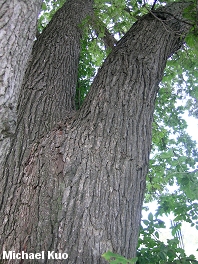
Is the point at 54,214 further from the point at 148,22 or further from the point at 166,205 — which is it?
the point at 148,22

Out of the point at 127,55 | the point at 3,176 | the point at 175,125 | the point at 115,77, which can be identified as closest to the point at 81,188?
the point at 3,176

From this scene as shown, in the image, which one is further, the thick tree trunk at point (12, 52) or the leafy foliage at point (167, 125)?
the leafy foliage at point (167, 125)

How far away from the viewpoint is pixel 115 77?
8.85ft

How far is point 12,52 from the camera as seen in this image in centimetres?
171

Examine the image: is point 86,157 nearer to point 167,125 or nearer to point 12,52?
point 12,52

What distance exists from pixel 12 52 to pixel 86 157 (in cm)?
92

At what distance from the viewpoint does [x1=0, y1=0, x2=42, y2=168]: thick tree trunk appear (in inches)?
61.3

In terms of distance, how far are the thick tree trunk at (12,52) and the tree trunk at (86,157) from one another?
1.60ft

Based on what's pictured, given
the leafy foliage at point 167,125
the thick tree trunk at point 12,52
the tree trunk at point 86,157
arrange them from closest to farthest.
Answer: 1. the thick tree trunk at point 12,52
2. the tree trunk at point 86,157
3. the leafy foliage at point 167,125

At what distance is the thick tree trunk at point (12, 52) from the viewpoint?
1558 mm

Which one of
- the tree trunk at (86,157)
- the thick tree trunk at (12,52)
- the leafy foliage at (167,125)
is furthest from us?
the leafy foliage at (167,125)

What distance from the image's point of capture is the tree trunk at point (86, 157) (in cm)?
181

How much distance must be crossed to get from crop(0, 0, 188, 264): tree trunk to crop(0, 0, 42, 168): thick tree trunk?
0.49m

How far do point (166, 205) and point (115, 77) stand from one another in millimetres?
1749
